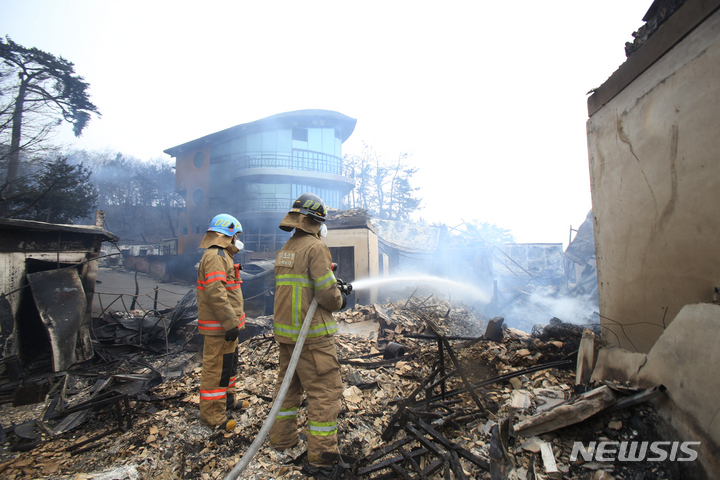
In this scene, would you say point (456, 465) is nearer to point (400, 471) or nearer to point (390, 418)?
point (400, 471)

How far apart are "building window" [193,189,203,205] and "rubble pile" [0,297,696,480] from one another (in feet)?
78.8

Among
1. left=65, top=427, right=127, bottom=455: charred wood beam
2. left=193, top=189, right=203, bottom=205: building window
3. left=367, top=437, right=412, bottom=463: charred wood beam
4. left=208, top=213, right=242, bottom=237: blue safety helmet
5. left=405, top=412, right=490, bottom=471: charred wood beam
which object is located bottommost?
left=65, top=427, right=127, bottom=455: charred wood beam

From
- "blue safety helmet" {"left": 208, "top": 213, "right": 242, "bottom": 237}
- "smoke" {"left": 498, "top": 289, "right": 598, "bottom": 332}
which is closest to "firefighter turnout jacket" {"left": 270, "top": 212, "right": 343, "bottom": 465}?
"blue safety helmet" {"left": 208, "top": 213, "right": 242, "bottom": 237}

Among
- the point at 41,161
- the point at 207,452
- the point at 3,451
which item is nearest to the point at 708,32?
the point at 207,452

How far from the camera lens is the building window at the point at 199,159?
86.7 ft

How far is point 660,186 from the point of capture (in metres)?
2.40

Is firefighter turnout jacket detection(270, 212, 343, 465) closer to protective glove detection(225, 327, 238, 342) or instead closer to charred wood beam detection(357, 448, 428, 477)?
charred wood beam detection(357, 448, 428, 477)

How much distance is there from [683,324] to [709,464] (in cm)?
81

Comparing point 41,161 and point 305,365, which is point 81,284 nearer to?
point 305,365

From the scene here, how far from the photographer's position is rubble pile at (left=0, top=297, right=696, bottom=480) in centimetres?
210

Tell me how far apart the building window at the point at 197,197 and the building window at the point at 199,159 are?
244 cm

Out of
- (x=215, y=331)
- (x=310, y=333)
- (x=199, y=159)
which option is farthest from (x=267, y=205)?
(x=310, y=333)

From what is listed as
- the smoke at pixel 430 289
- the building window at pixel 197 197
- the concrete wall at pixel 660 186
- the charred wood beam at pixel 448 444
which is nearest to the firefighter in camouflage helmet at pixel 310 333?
the charred wood beam at pixel 448 444

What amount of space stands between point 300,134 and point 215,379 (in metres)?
23.4
